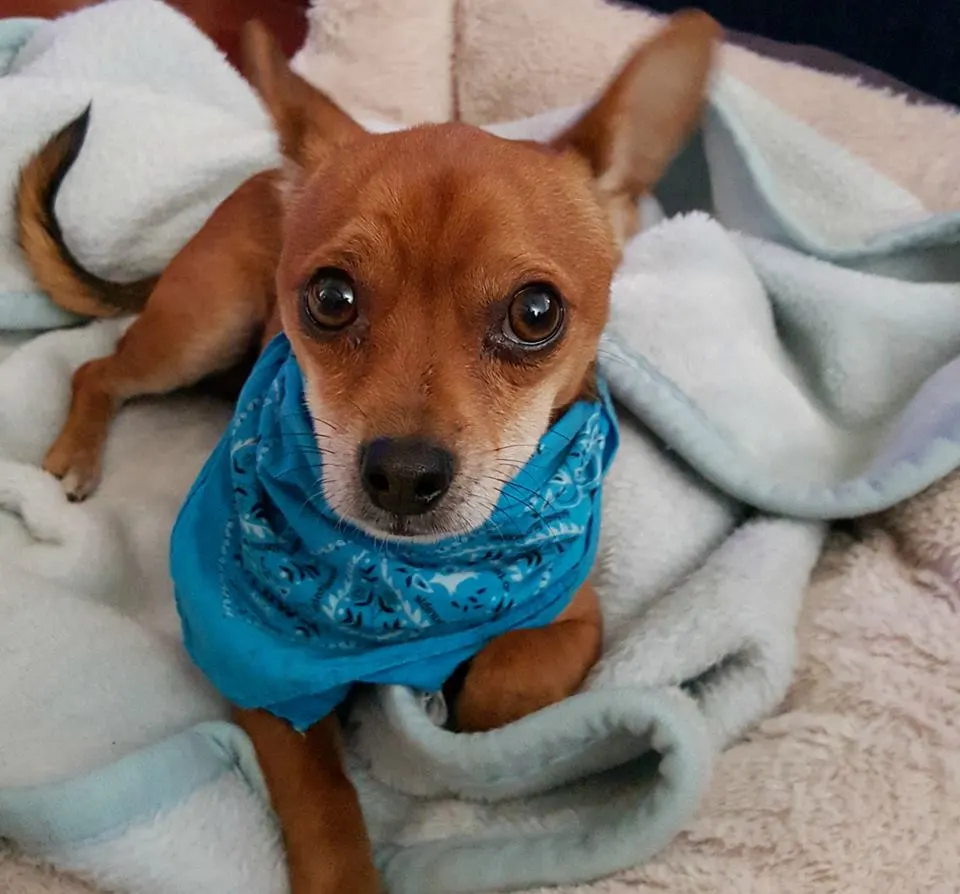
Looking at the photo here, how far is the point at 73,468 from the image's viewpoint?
1657 millimetres

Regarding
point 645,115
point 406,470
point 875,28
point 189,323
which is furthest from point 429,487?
point 875,28

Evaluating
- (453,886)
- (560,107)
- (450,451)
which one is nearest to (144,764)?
(453,886)

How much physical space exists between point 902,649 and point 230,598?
867 mm

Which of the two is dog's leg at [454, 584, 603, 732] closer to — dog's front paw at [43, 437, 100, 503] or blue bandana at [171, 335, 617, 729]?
blue bandana at [171, 335, 617, 729]

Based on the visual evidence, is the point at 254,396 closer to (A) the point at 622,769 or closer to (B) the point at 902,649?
(A) the point at 622,769

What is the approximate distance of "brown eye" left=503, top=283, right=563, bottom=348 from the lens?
109 cm

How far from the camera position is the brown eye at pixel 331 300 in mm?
1097

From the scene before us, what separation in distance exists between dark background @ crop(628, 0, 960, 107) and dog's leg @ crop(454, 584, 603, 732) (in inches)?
62.8

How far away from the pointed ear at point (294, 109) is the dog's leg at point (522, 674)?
27.8 inches

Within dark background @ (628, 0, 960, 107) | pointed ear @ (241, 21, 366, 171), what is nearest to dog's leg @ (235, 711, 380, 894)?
pointed ear @ (241, 21, 366, 171)

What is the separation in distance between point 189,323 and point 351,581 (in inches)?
27.2

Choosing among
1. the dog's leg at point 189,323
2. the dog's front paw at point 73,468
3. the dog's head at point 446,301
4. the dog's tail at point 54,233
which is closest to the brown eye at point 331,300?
the dog's head at point 446,301

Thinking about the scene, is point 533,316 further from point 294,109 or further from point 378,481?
point 294,109

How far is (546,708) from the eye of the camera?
1.13m
